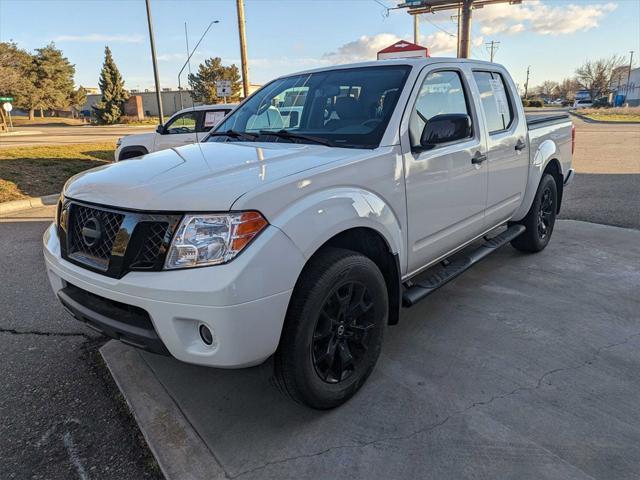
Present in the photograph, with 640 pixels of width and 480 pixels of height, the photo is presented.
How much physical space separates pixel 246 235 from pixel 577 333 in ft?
8.75

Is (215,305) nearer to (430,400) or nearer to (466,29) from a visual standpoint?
(430,400)

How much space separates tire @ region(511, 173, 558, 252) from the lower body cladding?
11.8 ft

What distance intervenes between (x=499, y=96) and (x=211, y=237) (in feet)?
11.0

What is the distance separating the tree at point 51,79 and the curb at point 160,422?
225 ft

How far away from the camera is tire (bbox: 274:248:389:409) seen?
231cm

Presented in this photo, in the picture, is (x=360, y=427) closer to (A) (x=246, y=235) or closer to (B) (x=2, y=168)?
(A) (x=246, y=235)

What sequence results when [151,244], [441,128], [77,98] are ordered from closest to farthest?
1. [151,244]
2. [441,128]
3. [77,98]

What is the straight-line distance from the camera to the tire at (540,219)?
16.4ft

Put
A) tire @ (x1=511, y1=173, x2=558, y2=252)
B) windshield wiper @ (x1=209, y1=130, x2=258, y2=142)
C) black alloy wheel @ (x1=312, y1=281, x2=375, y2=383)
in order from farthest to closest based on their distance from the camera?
tire @ (x1=511, y1=173, x2=558, y2=252), windshield wiper @ (x1=209, y1=130, x2=258, y2=142), black alloy wheel @ (x1=312, y1=281, x2=375, y2=383)

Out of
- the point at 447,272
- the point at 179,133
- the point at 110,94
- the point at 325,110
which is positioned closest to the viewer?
the point at 325,110

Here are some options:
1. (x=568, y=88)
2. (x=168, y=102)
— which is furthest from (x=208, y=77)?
(x=568, y=88)

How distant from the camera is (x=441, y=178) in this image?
3281mm

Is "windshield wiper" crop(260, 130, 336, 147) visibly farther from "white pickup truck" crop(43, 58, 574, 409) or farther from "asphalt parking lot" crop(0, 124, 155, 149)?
"asphalt parking lot" crop(0, 124, 155, 149)

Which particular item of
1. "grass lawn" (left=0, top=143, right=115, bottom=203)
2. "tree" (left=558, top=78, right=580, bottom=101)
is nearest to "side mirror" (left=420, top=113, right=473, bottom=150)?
"grass lawn" (left=0, top=143, right=115, bottom=203)
